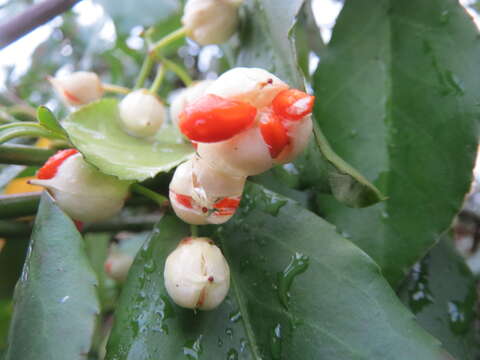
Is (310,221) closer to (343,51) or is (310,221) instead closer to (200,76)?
(343,51)

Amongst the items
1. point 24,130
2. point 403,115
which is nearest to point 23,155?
point 24,130

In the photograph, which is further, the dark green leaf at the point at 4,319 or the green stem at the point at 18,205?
the dark green leaf at the point at 4,319

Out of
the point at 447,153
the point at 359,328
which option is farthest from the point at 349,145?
the point at 359,328

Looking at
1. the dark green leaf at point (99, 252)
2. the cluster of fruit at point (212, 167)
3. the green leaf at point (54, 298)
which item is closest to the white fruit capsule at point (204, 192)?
the cluster of fruit at point (212, 167)

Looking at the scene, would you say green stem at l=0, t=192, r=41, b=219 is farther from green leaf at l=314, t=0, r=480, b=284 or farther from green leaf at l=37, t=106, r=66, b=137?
green leaf at l=314, t=0, r=480, b=284

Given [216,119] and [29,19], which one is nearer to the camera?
[216,119]

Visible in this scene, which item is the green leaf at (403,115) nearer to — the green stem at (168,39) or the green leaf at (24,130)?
the green stem at (168,39)

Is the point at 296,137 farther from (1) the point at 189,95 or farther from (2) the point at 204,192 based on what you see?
(1) the point at 189,95
